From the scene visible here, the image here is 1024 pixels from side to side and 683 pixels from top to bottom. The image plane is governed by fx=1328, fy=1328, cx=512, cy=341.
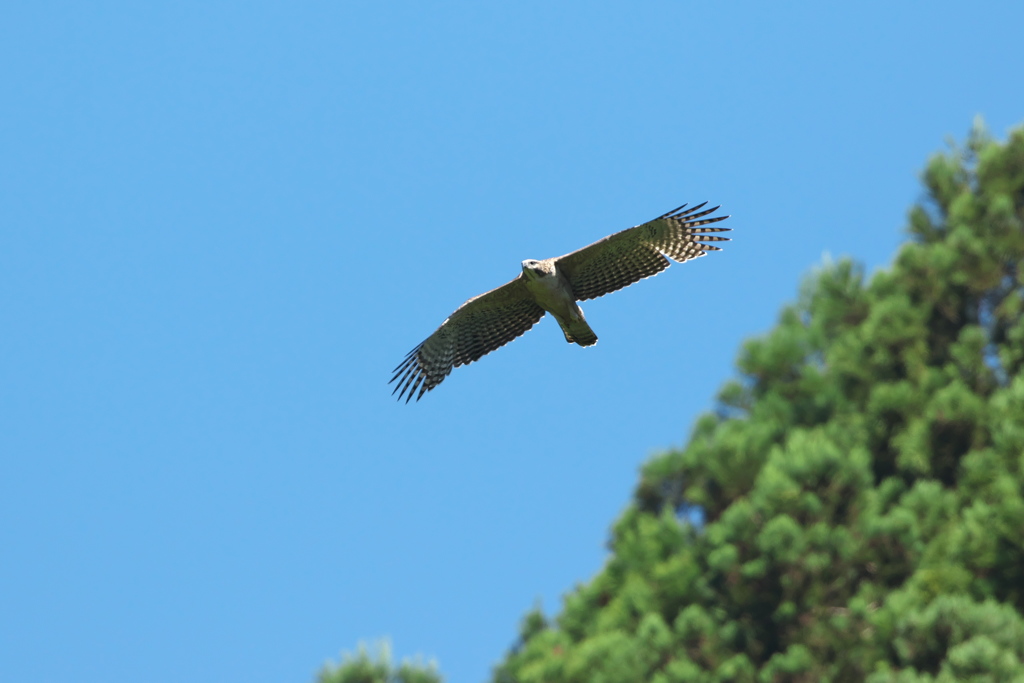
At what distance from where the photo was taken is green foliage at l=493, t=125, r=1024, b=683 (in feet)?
55.3

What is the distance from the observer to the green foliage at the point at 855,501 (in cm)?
1686

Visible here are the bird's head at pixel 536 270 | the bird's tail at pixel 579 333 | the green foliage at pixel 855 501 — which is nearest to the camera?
the bird's head at pixel 536 270

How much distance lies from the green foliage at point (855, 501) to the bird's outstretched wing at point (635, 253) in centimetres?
610

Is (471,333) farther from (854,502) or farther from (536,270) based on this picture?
(854,502)

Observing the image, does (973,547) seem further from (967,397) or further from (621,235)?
(621,235)

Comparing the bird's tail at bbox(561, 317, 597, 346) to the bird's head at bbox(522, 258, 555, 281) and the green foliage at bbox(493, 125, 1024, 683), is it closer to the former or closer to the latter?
the bird's head at bbox(522, 258, 555, 281)

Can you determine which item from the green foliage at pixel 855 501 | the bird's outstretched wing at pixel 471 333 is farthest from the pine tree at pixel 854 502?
the bird's outstretched wing at pixel 471 333

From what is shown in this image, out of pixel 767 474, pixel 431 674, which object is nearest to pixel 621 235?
pixel 767 474

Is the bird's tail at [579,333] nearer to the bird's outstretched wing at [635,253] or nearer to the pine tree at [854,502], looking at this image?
the bird's outstretched wing at [635,253]

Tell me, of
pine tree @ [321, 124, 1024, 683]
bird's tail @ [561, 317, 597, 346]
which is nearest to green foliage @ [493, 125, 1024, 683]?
pine tree @ [321, 124, 1024, 683]

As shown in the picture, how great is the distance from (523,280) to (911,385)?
975cm

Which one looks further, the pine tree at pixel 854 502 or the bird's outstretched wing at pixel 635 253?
the pine tree at pixel 854 502

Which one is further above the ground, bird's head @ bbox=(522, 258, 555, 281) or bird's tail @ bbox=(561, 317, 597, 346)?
bird's head @ bbox=(522, 258, 555, 281)

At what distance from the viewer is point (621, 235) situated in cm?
1244
